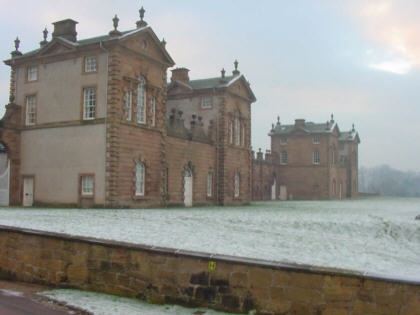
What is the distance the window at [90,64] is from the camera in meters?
29.4

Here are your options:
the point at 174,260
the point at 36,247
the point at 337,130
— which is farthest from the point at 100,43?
the point at 337,130

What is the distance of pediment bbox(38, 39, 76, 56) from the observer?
29906 mm

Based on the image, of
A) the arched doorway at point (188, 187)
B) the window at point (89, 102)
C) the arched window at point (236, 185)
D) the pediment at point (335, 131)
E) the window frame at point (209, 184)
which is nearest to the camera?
the window at point (89, 102)

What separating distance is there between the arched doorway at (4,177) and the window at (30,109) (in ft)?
6.98

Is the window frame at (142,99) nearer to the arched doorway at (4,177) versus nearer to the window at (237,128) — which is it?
the arched doorway at (4,177)

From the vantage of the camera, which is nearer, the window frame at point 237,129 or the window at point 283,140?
the window frame at point 237,129

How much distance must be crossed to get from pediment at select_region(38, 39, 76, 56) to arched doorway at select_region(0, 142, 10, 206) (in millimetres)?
6112

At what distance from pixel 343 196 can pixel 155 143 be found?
168 ft

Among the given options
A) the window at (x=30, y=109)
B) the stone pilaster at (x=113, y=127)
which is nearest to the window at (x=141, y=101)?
the stone pilaster at (x=113, y=127)

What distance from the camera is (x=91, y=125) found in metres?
28.8

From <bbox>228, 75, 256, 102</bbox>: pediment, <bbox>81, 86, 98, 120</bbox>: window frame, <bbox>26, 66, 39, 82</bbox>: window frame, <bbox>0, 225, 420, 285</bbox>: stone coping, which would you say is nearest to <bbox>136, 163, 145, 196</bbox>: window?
<bbox>81, 86, 98, 120</bbox>: window frame

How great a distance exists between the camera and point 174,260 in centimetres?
1043

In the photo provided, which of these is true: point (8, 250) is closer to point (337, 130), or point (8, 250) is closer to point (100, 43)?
point (100, 43)

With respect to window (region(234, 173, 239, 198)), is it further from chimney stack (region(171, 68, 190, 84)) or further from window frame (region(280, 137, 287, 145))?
window frame (region(280, 137, 287, 145))
